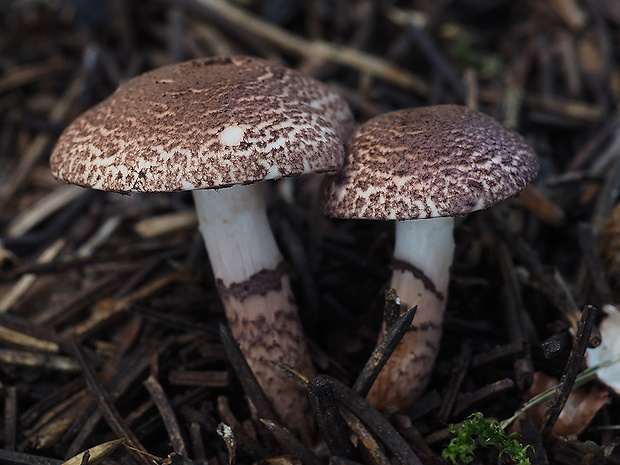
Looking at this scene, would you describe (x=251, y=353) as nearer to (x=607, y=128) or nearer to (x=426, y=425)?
(x=426, y=425)

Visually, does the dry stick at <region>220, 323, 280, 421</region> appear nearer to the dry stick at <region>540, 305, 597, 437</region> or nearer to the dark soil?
the dark soil

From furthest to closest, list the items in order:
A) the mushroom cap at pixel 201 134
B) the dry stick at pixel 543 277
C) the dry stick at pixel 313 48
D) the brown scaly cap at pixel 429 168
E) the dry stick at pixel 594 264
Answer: the dry stick at pixel 313 48, the dry stick at pixel 594 264, the dry stick at pixel 543 277, the brown scaly cap at pixel 429 168, the mushroom cap at pixel 201 134

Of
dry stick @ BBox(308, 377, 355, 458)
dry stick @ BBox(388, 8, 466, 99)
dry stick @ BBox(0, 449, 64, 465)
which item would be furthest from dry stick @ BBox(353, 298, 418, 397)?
dry stick @ BBox(388, 8, 466, 99)

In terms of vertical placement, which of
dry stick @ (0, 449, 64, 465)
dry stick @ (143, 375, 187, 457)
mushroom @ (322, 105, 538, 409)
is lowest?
dry stick @ (0, 449, 64, 465)

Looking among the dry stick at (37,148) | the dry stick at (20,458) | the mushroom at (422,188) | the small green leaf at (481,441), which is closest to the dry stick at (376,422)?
the small green leaf at (481,441)

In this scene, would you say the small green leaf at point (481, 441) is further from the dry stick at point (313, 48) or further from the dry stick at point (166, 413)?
the dry stick at point (313, 48)

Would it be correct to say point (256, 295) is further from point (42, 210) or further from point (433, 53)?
point (433, 53)
